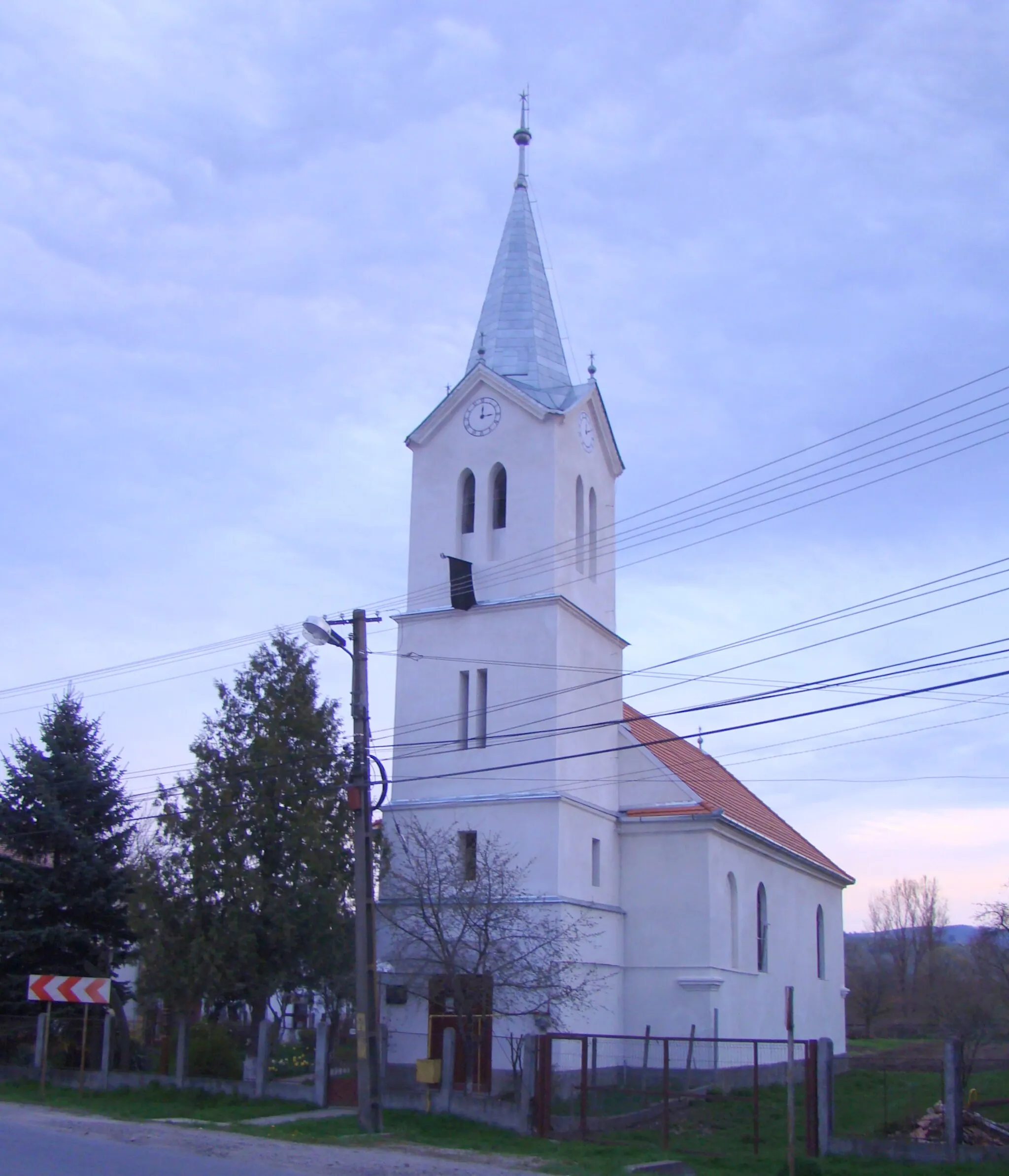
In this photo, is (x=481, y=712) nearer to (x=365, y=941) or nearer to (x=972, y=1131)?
(x=365, y=941)

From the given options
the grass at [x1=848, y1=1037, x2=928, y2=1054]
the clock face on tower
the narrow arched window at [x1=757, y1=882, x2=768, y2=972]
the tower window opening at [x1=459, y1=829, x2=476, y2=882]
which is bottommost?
the grass at [x1=848, y1=1037, x2=928, y2=1054]

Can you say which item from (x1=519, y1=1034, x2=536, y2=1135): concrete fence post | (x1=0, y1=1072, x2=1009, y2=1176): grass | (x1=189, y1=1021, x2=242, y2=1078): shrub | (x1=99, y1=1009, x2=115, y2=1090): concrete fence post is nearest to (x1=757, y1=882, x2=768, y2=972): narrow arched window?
(x1=0, y1=1072, x2=1009, y2=1176): grass

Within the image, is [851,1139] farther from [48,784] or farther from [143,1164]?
[48,784]

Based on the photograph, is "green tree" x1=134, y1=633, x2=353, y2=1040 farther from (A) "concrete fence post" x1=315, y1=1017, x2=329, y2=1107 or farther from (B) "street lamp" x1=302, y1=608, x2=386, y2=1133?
(B) "street lamp" x1=302, y1=608, x2=386, y2=1133

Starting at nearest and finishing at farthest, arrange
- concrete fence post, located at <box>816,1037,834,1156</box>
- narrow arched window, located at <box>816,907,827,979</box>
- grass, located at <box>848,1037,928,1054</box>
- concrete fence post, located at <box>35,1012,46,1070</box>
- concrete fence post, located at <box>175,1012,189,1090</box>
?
concrete fence post, located at <box>816,1037,834,1156</box> < concrete fence post, located at <box>175,1012,189,1090</box> < concrete fence post, located at <box>35,1012,46,1070</box> < narrow arched window, located at <box>816,907,827,979</box> < grass, located at <box>848,1037,928,1054</box>

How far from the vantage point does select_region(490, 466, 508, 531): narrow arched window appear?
100ft

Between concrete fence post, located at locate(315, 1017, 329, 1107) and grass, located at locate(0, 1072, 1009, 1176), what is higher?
concrete fence post, located at locate(315, 1017, 329, 1107)

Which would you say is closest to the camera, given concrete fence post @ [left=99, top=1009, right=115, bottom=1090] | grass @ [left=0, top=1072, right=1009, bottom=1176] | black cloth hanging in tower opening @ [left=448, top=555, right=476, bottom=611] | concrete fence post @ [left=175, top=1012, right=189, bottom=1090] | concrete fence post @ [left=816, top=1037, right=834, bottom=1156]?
grass @ [left=0, top=1072, right=1009, bottom=1176]

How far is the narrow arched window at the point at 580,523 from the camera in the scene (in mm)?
30969

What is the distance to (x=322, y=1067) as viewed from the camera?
23859 mm

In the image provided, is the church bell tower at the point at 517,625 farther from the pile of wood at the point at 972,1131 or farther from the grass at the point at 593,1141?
the pile of wood at the point at 972,1131

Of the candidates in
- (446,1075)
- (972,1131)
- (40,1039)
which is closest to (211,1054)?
(40,1039)

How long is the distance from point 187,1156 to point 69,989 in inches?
364

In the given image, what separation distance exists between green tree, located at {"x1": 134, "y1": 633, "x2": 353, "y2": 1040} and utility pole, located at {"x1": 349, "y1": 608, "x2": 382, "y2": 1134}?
16.1 ft
